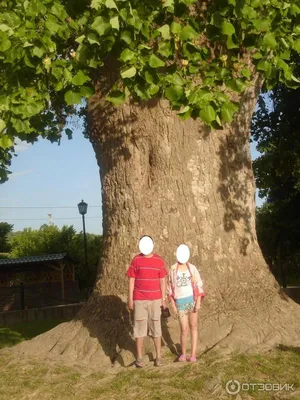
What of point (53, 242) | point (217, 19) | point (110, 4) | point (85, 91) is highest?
point (53, 242)

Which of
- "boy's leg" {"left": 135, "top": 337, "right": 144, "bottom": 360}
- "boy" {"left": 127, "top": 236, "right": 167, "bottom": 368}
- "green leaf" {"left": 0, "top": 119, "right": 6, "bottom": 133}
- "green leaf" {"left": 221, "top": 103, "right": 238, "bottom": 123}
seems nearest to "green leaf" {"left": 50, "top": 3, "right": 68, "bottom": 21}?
"green leaf" {"left": 0, "top": 119, "right": 6, "bottom": 133}

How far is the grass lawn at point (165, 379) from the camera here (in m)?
6.95

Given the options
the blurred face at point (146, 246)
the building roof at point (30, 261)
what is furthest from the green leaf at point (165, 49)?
the building roof at point (30, 261)

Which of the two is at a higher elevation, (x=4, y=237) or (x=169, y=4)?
(x=4, y=237)

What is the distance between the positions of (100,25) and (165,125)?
2.56m

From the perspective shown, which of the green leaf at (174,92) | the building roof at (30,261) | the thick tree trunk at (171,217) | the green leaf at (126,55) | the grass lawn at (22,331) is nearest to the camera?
the green leaf at (126,55)

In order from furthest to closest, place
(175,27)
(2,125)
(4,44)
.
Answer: (175,27) → (2,125) → (4,44)

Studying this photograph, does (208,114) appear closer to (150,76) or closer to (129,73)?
(150,76)

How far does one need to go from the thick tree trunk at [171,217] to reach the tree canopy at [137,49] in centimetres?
145

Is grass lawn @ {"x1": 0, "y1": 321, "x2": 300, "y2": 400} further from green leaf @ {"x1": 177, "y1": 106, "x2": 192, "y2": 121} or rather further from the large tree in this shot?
green leaf @ {"x1": 177, "y1": 106, "x2": 192, "y2": 121}

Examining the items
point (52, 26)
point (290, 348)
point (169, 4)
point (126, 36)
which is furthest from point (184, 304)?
point (52, 26)

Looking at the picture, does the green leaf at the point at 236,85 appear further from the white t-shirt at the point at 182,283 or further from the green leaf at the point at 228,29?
the white t-shirt at the point at 182,283

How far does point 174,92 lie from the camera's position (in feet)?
24.8

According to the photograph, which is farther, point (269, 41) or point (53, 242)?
point (53, 242)
